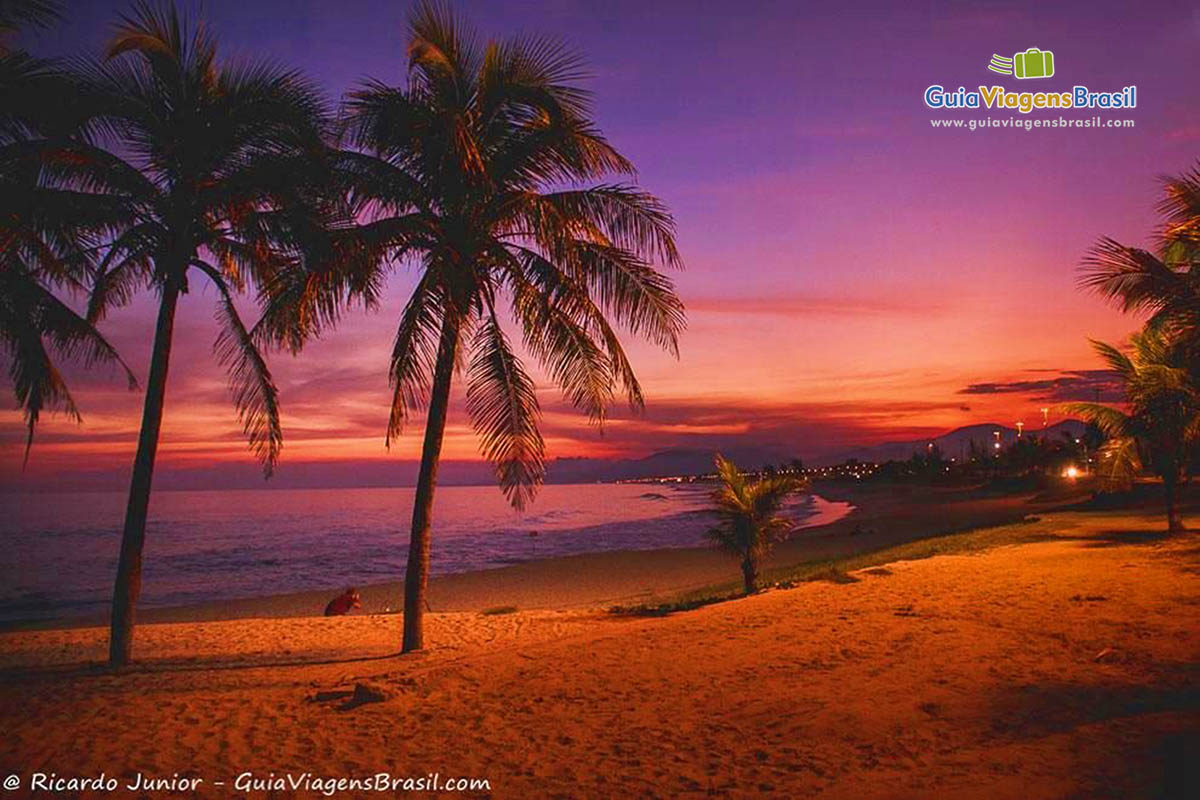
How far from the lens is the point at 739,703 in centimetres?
565

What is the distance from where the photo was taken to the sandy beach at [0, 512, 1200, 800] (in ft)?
13.9

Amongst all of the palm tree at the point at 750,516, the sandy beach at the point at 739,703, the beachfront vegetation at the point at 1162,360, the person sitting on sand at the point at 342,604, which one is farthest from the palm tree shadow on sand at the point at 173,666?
the beachfront vegetation at the point at 1162,360

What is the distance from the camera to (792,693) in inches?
223

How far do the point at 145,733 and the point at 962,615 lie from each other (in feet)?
27.8

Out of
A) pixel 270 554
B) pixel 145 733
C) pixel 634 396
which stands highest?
pixel 634 396

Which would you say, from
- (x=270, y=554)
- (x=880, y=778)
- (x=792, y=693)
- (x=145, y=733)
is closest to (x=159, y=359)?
(x=145, y=733)

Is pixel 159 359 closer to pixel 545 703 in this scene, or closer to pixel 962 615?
pixel 545 703

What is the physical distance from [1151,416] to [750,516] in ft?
27.8

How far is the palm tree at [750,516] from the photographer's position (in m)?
13.3

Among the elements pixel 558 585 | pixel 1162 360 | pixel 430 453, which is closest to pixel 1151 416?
pixel 1162 360

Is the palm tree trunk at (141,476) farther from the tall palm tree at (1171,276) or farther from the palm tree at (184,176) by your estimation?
the tall palm tree at (1171,276)

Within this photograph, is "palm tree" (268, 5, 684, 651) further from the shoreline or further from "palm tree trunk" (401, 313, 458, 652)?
the shoreline

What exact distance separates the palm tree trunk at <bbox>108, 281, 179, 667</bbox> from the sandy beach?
2.32 feet

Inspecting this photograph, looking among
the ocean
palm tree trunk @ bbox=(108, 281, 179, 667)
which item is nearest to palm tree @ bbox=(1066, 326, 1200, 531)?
palm tree trunk @ bbox=(108, 281, 179, 667)
